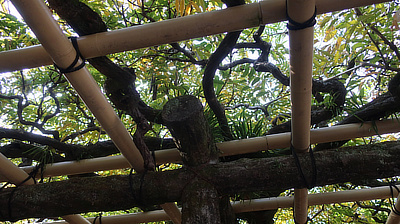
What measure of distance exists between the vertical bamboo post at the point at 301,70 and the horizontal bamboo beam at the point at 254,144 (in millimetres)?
163

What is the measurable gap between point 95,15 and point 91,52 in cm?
15

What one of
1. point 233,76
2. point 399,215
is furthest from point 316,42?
point 399,215

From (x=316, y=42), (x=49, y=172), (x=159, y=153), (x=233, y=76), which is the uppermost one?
(x=233, y=76)

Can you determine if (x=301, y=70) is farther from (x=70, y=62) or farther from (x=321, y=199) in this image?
(x=321, y=199)

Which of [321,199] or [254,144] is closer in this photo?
[254,144]

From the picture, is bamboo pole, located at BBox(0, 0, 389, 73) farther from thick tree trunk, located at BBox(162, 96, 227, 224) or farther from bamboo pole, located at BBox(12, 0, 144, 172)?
thick tree trunk, located at BBox(162, 96, 227, 224)

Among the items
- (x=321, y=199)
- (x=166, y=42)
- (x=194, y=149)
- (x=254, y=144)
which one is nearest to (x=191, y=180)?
(x=194, y=149)

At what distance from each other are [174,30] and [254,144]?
0.93m

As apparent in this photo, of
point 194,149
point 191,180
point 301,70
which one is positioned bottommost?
point 191,180

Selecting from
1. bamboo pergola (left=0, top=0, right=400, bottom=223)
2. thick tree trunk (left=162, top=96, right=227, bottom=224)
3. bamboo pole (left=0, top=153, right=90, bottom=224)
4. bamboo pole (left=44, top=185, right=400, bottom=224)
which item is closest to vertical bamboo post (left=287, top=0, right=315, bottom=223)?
bamboo pergola (left=0, top=0, right=400, bottom=223)

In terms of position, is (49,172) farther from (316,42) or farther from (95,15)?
(316,42)

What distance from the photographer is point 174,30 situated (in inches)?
51.1

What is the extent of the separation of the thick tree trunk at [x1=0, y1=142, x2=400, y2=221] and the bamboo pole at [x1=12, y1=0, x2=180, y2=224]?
0.20 m

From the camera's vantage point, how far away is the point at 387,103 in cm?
178
